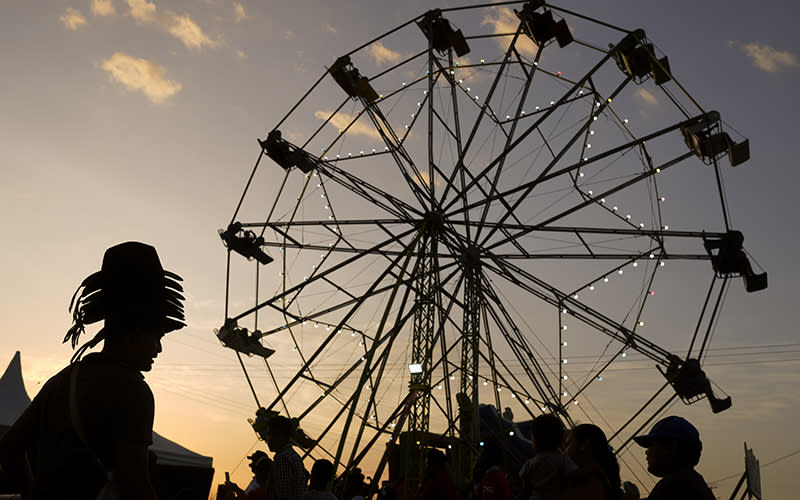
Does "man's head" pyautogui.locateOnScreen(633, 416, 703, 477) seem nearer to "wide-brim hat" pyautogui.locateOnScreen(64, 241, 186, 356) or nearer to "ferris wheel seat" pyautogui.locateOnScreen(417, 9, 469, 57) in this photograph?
"wide-brim hat" pyautogui.locateOnScreen(64, 241, 186, 356)

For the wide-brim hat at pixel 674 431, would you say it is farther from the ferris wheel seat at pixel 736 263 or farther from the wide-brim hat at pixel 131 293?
the ferris wheel seat at pixel 736 263

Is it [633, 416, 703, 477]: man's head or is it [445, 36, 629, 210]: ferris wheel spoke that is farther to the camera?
[445, 36, 629, 210]: ferris wheel spoke

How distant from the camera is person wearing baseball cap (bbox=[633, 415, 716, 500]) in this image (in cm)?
326

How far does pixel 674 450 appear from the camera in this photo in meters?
3.39

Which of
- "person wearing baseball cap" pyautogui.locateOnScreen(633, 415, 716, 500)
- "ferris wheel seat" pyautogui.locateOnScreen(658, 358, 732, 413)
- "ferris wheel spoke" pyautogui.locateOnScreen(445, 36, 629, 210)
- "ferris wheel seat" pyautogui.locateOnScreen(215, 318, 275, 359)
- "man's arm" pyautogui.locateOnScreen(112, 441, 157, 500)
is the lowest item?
"man's arm" pyautogui.locateOnScreen(112, 441, 157, 500)

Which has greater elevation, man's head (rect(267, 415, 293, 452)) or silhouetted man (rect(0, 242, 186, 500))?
man's head (rect(267, 415, 293, 452))

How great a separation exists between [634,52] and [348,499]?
12537 mm

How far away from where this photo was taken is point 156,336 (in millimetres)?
1825

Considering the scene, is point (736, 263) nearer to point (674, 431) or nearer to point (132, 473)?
point (674, 431)

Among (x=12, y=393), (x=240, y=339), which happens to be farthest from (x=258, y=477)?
(x=12, y=393)

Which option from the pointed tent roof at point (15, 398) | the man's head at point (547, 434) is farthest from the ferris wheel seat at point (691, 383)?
the pointed tent roof at point (15, 398)

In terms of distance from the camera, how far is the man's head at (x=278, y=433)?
518 centimetres

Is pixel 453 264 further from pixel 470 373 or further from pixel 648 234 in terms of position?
pixel 648 234

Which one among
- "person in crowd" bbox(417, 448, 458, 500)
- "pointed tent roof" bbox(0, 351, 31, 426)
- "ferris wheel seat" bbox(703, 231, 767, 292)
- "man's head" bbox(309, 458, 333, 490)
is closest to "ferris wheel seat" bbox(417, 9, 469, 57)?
"ferris wheel seat" bbox(703, 231, 767, 292)
